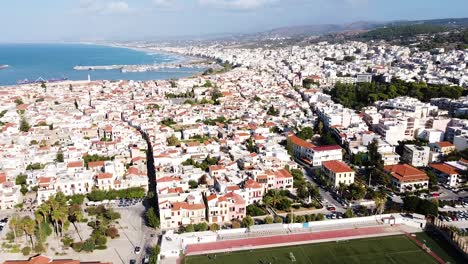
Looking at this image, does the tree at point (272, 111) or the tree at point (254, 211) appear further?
the tree at point (272, 111)

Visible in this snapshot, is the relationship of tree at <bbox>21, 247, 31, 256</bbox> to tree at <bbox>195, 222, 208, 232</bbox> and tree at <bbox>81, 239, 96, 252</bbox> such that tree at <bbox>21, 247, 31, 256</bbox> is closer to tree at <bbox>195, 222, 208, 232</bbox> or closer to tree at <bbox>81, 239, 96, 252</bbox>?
tree at <bbox>81, 239, 96, 252</bbox>

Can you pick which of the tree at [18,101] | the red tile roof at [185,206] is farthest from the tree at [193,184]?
the tree at [18,101]

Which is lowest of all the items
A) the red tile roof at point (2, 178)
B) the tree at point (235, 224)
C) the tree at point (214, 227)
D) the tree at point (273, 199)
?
the tree at point (235, 224)

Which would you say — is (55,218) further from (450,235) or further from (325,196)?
(450,235)

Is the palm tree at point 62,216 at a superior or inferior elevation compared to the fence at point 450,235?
superior

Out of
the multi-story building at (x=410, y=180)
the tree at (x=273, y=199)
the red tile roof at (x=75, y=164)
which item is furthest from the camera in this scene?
the red tile roof at (x=75, y=164)

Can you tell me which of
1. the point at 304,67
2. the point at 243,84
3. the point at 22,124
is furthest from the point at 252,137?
the point at 304,67

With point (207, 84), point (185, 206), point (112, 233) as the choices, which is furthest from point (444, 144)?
point (207, 84)

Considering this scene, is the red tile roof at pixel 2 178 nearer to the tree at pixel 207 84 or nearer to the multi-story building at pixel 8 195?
the multi-story building at pixel 8 195

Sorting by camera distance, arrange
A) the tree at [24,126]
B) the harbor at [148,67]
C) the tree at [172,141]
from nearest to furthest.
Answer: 1. the tree at [172,141]
2. the tree at [24,126]
3. the harbor at [148,67]
